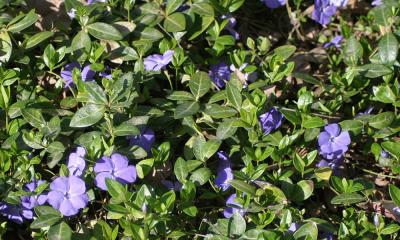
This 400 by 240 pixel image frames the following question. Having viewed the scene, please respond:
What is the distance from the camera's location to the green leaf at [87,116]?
2.30 meters

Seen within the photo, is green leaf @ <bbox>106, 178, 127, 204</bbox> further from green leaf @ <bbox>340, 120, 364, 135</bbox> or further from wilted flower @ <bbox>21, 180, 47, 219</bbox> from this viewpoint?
green leaf @ <bbox>340, 120, 364, 135</bbox>

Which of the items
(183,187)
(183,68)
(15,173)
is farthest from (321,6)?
(15,173)

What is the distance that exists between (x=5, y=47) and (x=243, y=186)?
3.45 ft

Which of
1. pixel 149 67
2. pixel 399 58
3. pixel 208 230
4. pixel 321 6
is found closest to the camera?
pixel 208 230

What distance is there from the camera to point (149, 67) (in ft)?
8.65

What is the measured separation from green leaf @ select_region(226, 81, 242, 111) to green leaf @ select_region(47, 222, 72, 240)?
715 millimetres

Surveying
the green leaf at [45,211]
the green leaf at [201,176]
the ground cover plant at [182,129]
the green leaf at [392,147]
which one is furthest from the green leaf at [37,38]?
the green leaf at [392,147]

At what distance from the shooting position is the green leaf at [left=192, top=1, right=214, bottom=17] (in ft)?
9.09

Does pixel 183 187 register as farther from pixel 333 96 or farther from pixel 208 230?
pixel 333 96

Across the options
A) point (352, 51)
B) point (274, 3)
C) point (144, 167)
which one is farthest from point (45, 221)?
point (274, 3)

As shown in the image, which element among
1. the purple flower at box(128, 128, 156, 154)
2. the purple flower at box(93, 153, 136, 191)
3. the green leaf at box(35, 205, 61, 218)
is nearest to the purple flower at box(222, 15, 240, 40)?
the purple flower at box(128, 128, 156, 154)

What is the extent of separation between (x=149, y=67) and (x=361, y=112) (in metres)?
0.87

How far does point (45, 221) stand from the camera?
2.16m

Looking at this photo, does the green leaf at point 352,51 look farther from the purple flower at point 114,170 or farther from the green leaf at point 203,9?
the purple flower at point 114,170
